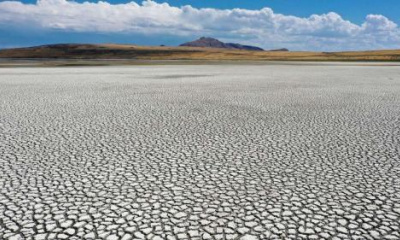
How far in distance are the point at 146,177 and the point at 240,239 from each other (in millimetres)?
1615

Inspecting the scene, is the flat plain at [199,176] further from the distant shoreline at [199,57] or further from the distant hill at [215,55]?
the distant hill at [215,55]

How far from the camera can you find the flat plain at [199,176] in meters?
2.74

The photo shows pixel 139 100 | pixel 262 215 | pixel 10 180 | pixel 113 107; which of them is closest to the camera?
pixel 262 215

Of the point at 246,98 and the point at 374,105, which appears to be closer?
the point at 374,105

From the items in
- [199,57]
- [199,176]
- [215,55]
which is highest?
[215,55]

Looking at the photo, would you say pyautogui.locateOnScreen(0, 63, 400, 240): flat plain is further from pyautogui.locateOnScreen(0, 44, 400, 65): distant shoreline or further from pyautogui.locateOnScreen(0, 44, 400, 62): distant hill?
pyautogui.locateOnScreen(0, 44, 400, 62): distant hill

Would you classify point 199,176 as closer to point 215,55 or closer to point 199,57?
point 199,57

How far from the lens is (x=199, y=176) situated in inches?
154

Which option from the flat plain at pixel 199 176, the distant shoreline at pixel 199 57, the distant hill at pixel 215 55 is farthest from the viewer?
the distant hill at pixel 215 55

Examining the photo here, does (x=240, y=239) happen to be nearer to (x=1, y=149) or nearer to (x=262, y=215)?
(x=262, y=215)

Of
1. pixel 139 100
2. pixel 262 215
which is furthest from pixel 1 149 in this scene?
pixel 139 100

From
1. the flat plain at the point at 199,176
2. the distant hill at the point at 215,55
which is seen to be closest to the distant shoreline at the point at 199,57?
the distant hill at the point at 215,55

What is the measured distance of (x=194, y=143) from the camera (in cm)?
543

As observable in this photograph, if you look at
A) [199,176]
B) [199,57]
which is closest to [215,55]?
[199,57]
